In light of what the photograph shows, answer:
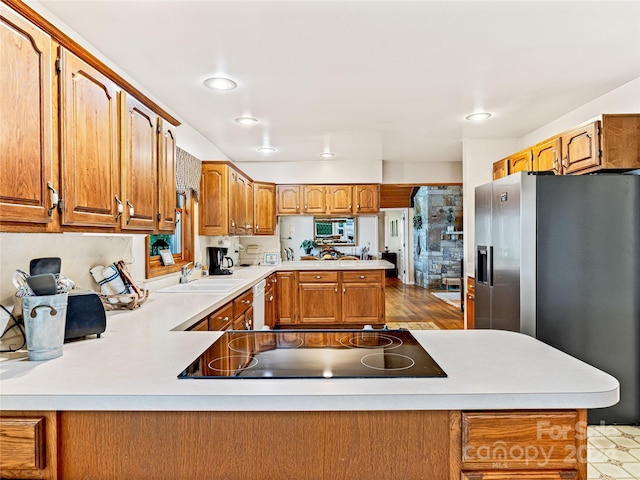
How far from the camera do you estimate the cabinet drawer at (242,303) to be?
3.00 m

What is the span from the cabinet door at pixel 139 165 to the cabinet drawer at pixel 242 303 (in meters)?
1.08

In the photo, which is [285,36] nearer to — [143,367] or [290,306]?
[143,367]

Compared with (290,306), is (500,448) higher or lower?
higher

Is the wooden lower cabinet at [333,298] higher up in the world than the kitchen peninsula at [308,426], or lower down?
lower down

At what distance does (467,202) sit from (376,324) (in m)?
1.98

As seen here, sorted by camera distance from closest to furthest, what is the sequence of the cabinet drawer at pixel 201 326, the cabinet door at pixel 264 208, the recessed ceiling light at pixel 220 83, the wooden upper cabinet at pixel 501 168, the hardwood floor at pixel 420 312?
the cabinet drawer at pixel 201 326 → the recessed ceiling light at pixel 220 83 → the wooden upper cabinet at pixel 501 168 → the cabinet door at pixel 264 208 → the hardwood floor at pixel 420 312

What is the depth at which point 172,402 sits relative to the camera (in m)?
1.01

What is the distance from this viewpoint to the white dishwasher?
12.4ft

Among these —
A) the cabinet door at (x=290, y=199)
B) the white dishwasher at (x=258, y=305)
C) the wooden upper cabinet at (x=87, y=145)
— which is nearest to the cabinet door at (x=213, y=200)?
the white dishwasher at (x=258, y=305)

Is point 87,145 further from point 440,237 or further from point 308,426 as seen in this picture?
point 440,237

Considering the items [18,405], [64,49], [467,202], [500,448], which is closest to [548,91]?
[467,202]

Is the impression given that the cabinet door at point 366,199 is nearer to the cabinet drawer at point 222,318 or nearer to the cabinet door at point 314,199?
the cabinet door at point 314,199

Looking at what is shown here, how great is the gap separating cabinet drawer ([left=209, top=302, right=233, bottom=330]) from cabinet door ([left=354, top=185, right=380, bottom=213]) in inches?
128

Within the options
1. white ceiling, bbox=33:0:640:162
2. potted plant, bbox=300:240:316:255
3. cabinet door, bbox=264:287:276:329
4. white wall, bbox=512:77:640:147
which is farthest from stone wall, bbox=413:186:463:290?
white ceiling, bbox=33:0:640:162
